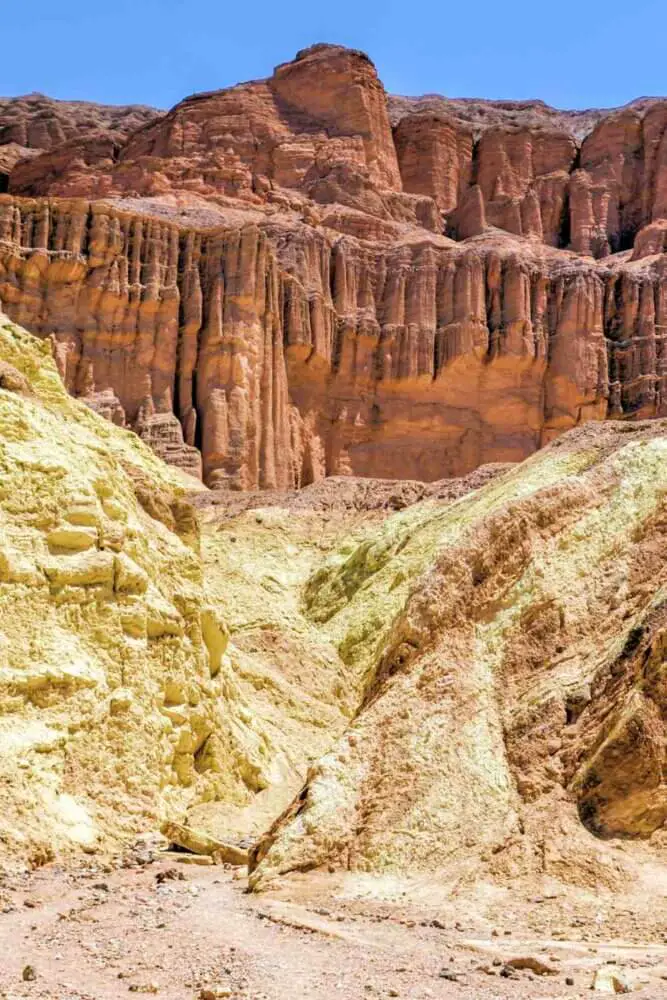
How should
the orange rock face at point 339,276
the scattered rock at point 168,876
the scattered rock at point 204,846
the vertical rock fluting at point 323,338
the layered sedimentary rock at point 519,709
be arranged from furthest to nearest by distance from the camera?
the orange rock face at point 339,276 < the vertical rock fluting at point 323,338 < the scattered rock at point 204,846 < the scattered rock at point 168,876 < the layered sedimentary rock at point 519,709

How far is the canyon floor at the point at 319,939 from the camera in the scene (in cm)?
968

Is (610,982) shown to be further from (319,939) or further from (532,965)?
(319,939)

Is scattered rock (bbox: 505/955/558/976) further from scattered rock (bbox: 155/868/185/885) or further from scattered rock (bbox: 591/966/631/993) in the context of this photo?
scattered rock (bbox: 155/868/185/885)

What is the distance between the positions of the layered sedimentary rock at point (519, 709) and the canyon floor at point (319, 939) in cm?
48

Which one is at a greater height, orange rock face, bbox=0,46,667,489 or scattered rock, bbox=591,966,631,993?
orange rock face, bbox=0,46,667,489

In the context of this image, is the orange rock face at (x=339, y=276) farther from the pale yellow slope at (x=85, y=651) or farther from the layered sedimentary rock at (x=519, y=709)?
the layered sedimentary rock at (x=519, y=709)

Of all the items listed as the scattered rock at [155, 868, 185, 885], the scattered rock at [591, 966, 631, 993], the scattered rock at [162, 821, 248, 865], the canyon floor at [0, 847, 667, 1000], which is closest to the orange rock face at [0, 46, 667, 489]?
the scattered rock at [162, 821, 248, 865]

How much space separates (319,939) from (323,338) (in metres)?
55.7

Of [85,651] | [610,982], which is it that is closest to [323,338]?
[85,651]

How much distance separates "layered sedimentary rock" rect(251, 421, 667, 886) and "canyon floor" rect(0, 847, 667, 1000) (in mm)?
484

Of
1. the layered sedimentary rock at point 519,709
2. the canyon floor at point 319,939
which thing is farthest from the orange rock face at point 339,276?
the canyon floor at point 319,939

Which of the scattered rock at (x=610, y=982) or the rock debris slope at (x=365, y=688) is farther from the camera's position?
the rock debris slope at (x=365, y=688)

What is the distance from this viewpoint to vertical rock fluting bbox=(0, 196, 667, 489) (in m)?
58.0

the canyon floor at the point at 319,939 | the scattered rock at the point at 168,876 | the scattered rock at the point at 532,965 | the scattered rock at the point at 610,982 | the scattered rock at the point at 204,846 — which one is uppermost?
the scattered rock at the point at 610,982
